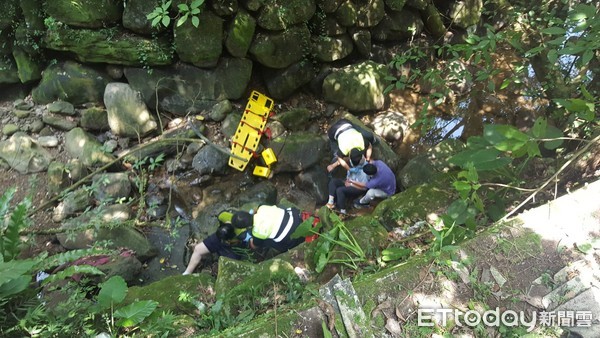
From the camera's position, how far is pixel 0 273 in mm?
2076

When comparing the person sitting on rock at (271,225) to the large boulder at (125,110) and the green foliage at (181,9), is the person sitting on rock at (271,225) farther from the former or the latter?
the large boulder at (125,110)

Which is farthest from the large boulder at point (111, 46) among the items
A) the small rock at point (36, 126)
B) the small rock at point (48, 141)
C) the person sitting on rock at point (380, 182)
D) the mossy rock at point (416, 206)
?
the mossy rock at point (416, 206)

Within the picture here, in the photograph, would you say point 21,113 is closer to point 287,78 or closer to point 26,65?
A: point 26,65

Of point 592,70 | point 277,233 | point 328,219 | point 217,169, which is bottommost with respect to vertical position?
point 217,169

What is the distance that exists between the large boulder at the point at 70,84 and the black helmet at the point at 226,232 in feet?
9.84

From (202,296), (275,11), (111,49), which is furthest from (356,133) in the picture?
(111,49)

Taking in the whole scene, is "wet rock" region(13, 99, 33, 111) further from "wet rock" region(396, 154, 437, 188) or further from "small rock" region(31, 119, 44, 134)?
"wet rock" region(396, 154, 437, 188)

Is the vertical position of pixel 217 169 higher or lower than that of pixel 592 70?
lower

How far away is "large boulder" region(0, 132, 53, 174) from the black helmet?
2.88m

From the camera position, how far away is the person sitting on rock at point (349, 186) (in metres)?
4.74

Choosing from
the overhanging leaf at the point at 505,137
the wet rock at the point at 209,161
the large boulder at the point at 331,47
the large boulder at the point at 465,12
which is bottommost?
the wet rock at the point at 209,161

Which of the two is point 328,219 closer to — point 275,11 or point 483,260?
point 483,260

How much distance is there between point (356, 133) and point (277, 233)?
1620 mm

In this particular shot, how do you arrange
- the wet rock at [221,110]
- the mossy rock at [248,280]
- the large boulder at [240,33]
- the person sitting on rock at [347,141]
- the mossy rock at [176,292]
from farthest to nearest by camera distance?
the wet rock at [221,110]
the large boulder at [240,33]
the person sitting on rock at [347,141]
the mossy rock at [176,292]
the mossy rock at [248,280]
